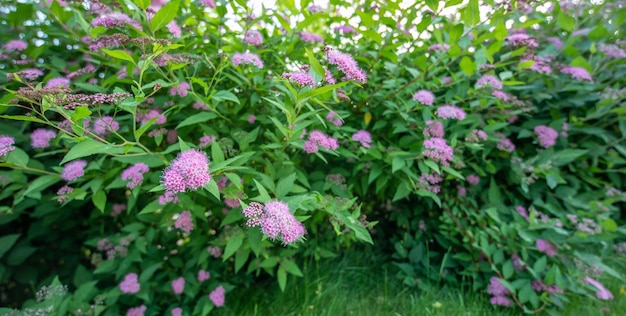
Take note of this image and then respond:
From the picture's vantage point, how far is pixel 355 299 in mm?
1943

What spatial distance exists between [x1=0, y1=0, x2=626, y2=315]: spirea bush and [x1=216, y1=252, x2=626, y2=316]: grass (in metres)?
0.09

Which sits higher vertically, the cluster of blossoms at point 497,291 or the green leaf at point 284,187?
the green leaf at point 284,187

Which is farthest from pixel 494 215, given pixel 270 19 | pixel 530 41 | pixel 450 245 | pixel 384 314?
pixel 270 19

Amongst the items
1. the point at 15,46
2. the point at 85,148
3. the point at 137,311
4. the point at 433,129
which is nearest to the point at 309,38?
the point at 433,129

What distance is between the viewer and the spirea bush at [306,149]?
4.61ft

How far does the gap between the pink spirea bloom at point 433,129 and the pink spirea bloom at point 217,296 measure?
117 cm

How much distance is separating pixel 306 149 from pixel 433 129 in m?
0.65

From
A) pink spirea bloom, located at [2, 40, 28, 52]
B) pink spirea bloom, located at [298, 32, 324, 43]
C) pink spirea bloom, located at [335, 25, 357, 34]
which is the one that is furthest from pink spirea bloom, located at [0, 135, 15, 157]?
pink spirea bloom, located at [335, 25, 357, 34]

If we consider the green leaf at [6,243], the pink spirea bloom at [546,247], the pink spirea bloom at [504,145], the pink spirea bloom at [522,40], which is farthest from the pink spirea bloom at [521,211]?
the green leaf at [6,243]

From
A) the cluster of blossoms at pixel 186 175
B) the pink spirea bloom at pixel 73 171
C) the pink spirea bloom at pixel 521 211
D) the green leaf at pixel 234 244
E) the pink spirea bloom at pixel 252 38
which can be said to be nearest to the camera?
the cluster of blossoms at pixel 186 175

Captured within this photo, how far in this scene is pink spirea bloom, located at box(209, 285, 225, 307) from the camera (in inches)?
65.7

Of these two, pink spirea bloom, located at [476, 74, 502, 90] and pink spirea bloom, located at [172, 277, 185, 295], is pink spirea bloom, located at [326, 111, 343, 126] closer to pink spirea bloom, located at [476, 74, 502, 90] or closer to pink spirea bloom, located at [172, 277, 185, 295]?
pink spirea bloom, located at [476, 74, 502, 90]

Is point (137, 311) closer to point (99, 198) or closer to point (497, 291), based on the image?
point (99, 198)

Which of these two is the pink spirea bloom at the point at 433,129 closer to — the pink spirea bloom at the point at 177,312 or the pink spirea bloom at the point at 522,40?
the pink spirea bloom at the point at 522,40
